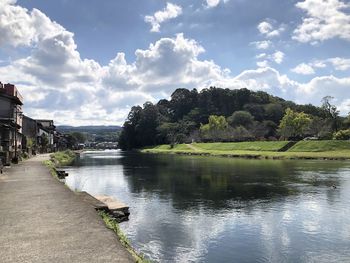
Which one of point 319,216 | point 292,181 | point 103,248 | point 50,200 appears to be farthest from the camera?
point 292,181

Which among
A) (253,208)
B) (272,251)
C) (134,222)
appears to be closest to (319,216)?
(253,208)

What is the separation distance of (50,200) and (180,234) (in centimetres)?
761

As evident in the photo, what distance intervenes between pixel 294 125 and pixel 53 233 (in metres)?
119

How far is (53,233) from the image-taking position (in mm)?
14562

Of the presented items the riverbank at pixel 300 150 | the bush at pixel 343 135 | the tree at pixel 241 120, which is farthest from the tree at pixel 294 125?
the tree at pixel 241 120

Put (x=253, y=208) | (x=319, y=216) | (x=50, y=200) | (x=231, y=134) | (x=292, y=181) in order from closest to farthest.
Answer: (x=50, y=200) → (x=319, y=216) → (x=253, y=208) → (x=292, y=181) → (x=231, y=134)

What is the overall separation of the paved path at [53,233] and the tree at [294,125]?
364 feet

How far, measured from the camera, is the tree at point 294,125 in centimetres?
12508

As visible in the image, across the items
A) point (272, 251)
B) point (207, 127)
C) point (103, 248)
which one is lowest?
point (272, 251)

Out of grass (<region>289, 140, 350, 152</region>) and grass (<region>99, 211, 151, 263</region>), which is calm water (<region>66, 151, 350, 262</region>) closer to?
grass (<region>99, 211, 151, 263</region>)

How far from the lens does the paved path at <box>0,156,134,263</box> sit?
11.9 meters

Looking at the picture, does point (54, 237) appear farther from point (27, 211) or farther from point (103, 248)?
point (27, 211)

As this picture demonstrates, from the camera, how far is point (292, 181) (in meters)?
43.0

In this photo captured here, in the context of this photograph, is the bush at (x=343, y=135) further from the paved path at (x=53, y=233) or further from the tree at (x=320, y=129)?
the paved path at (x=53, y=233)
